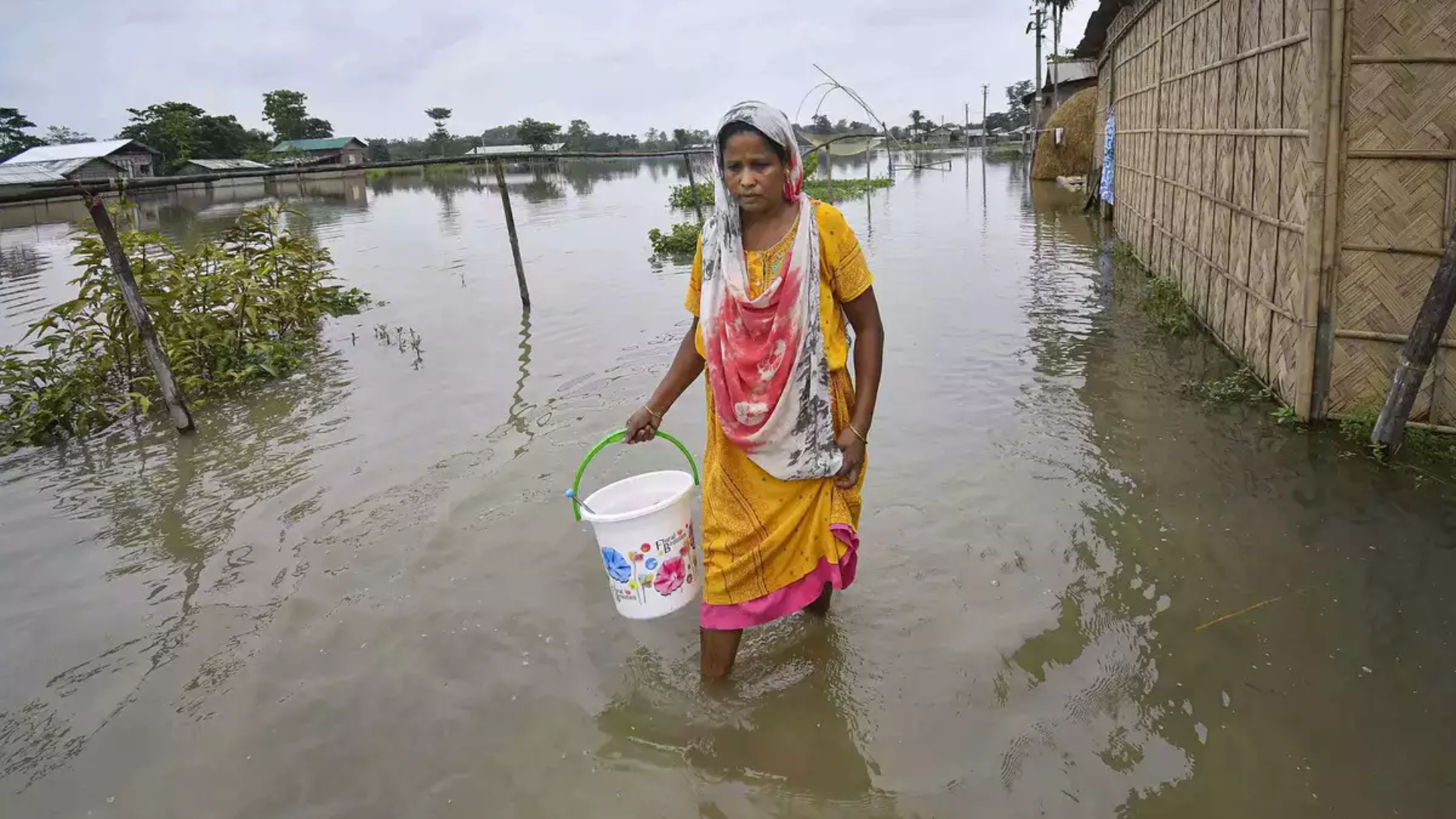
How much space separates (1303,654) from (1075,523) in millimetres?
1027

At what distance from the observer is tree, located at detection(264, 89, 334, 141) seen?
56375 millimetres

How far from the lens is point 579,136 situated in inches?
3223

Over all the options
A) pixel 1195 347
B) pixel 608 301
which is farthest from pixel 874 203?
pixel 1195 347

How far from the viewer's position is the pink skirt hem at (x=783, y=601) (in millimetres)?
2381

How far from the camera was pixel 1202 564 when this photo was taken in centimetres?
305

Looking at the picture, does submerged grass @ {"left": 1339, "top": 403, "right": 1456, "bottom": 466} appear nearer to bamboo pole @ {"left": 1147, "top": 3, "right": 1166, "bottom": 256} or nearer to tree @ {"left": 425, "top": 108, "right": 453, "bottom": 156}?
bamboo pole @ {"left": 1147, "top": 3, "right": 1166, "bottom": 256}

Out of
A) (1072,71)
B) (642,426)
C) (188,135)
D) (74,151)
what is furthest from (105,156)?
(642,426)

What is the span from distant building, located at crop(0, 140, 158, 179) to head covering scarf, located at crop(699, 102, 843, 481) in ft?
114

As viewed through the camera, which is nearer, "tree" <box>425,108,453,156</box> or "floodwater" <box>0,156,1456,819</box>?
"floodwater" <box>0,156,1456,819</box>

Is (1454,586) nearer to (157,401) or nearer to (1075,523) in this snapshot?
(1075,523)

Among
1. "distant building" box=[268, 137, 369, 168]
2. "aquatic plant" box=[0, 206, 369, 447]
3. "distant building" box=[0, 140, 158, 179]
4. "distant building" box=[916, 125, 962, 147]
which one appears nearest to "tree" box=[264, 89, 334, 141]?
"distant building" box=[268, 137, 369, 168]

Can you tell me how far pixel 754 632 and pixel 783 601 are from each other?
1.57ft

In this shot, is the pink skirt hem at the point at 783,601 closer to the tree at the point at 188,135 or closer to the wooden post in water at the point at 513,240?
the wooden post in water at the point at 513,240

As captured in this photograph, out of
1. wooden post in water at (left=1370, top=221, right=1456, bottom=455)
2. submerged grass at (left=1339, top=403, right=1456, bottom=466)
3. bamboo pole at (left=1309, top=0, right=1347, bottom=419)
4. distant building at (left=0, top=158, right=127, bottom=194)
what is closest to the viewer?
wooden post in water at (left=1370, top=221, right=1456, bottom=455)
